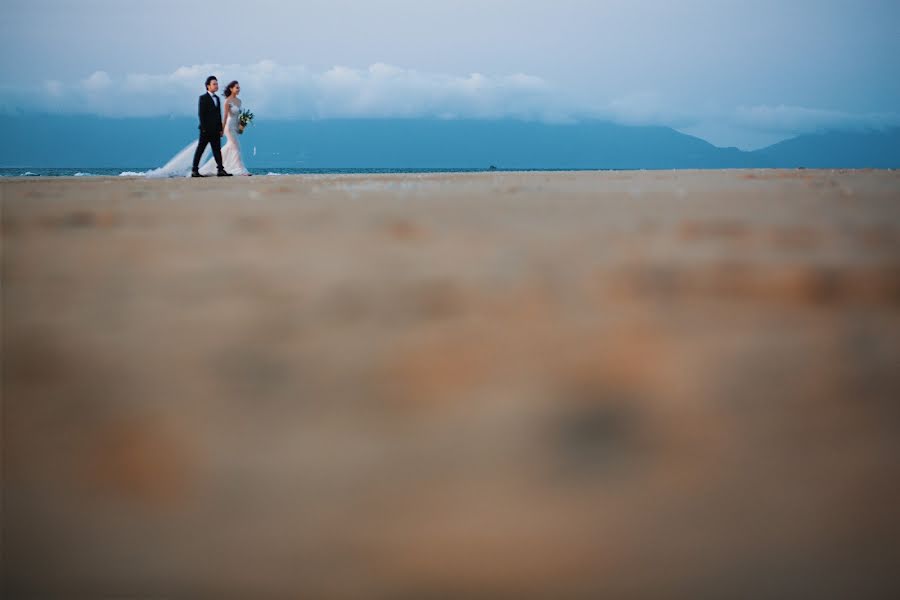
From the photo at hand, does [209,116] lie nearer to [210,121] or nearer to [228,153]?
[210,121]

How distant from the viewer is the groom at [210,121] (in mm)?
7572

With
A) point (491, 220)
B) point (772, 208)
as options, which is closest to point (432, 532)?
point (491, 220)

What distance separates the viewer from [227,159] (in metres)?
9.27

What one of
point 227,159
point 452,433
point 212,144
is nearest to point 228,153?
point 227,159

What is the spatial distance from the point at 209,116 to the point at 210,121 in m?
0.07

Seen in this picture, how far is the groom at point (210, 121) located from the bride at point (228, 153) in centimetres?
22

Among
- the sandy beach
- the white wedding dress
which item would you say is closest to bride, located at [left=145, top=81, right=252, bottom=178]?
the white wedding dress

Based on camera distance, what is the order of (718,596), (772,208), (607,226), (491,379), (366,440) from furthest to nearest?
1. (772,208)
2. (607,226)
3. (491,379)
4. (366,440)
5. (718,596)

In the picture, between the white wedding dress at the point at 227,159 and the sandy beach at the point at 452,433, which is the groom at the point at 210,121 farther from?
the sandy beach at the point at 452,433

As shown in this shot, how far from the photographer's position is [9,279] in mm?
1013

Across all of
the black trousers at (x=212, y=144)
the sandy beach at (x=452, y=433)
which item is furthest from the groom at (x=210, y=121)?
the sandy beach at (x=452, y=433)

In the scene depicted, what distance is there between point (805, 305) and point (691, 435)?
464 mm

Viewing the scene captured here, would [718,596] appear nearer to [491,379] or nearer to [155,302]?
[491,379]

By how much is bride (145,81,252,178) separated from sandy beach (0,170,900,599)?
783 cm
